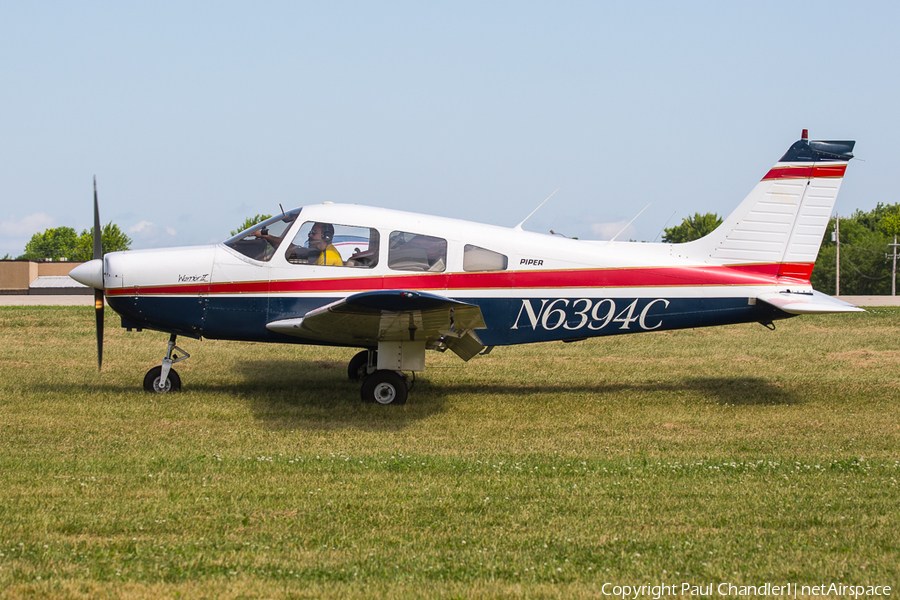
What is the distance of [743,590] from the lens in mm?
3758

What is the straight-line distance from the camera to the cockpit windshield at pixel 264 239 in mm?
9273

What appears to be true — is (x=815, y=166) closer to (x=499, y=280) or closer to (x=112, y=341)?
(x=499, y=280)

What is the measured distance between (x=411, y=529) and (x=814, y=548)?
249cm

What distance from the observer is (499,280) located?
9438 mm

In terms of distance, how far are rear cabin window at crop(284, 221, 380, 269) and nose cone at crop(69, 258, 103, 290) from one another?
235 centimetres

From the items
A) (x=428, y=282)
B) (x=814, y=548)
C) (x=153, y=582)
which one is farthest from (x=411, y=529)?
(x=428, y=282)

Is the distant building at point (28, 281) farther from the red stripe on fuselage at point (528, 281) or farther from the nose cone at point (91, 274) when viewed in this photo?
the red stripe on fuselage at point (528, 281)

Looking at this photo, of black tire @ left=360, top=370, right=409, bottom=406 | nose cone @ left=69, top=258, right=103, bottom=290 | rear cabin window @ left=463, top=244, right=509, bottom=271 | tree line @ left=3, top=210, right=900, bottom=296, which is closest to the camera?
nose cone @ left=69, top=258, right=103, bottom=290

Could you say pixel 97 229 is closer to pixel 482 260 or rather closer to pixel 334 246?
pixel 334 246

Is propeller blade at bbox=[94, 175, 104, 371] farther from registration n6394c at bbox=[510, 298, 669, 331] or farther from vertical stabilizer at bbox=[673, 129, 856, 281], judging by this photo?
vertical stabilizer at bbox=[673, 129, 856, 281]

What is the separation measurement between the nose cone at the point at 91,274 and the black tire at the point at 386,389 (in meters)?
3.62

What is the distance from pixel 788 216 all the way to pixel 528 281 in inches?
147

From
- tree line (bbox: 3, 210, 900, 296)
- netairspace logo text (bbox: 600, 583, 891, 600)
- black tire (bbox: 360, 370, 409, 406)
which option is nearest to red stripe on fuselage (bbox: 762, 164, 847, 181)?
black tire (bbox: 360, 370, 409, 406)

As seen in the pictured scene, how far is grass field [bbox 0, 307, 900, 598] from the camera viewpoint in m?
4.00
